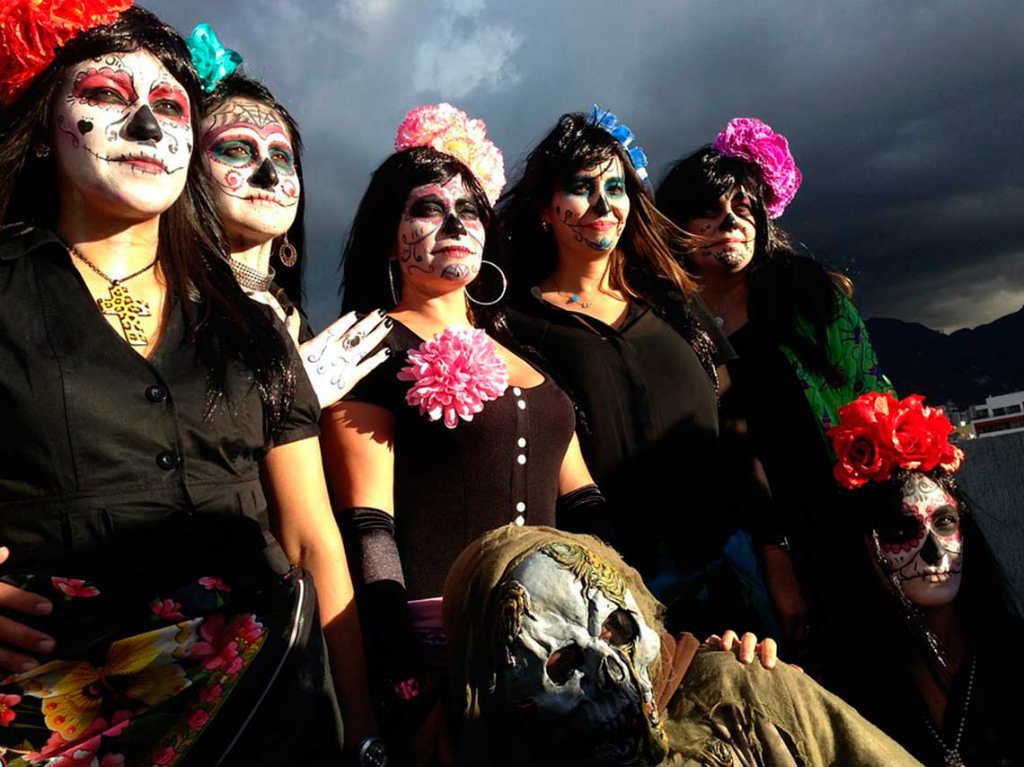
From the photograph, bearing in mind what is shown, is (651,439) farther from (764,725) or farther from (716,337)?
(764,725)

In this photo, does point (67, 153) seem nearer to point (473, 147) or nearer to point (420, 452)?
→ point (420, 452)

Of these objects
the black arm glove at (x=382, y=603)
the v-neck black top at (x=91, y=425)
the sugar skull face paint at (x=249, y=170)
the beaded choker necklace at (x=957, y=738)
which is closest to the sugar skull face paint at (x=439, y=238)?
the sugar skull face paint at (x=249, y=170)

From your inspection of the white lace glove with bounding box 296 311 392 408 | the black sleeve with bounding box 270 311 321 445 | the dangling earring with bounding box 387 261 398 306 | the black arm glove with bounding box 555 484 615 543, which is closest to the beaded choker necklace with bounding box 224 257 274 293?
the white lace glove with bounding box 296 311 392 408

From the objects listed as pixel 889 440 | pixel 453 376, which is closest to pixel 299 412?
pixel 453 376

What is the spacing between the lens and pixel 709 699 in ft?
7.18

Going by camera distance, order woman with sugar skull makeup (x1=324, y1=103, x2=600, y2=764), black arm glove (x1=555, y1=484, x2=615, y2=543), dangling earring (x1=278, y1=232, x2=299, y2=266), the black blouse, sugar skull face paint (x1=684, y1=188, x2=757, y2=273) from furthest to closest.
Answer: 1. sugar skull face paint (x1=684, y1=188, x2=757, y2=273)
2. dangling earring (x1=278, y1=232, x2=299, y2=266)
3. black arm glove (x1=555, y1=484, x2=615, y2=543)
4. the black blouse
5. woman with sugar skull makeup (x1=324, y1=103, x2=600, y2=764)

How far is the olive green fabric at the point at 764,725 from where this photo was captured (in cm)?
209

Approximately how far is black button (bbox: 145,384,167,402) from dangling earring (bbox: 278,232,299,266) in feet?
4.33

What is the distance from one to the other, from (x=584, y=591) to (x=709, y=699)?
1.35ft

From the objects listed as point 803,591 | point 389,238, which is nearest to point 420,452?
point 389,238

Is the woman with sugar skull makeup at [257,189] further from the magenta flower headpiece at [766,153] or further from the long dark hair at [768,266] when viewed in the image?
the magenta flower headpiece at [766,153]

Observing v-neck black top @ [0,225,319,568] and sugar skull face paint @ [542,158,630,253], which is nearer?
v-neck black top @ [0,225,319,568]

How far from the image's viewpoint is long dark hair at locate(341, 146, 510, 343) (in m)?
3.35

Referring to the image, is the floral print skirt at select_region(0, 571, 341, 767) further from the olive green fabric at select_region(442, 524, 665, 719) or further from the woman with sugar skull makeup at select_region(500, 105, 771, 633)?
the woman with sugar skull makeup at select_region(500, 105, 771, 633)
